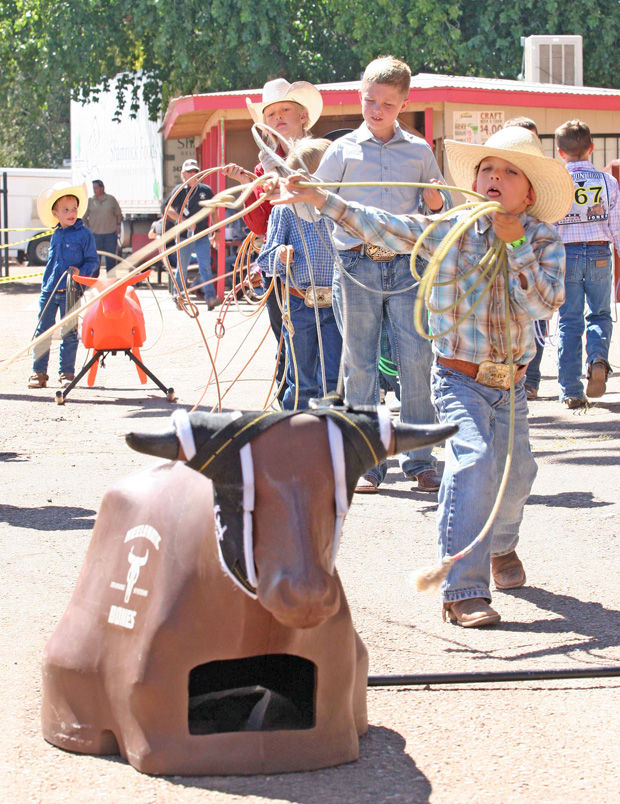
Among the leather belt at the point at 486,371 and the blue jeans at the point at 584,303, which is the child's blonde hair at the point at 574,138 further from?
the leather belt at the point at 486,371

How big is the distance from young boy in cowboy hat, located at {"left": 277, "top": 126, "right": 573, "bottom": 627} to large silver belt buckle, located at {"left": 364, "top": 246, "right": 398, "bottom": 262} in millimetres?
1402

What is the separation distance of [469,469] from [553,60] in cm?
2016

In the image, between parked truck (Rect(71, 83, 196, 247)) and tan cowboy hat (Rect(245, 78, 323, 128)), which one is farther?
parked truck (Rect(71, 83, 196, 247))

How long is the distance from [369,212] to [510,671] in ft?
5.46

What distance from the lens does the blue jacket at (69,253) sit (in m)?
10.6

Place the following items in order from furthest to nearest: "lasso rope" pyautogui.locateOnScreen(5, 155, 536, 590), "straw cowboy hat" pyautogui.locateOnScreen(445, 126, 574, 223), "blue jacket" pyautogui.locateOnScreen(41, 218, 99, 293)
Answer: "blue jacket" pyautogui.locateOnScreen(41, 218, 99, 293) < "straw cowboy hat" pyautogui.locateOnScreen(445, 126, 574, 223) < "lasso rope" pyautogui.locateOnScreen(5, 155, 536, 590)

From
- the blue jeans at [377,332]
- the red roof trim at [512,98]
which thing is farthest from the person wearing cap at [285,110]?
the red roof trim at [512,98]

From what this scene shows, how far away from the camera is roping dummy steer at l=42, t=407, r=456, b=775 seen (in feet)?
8.99

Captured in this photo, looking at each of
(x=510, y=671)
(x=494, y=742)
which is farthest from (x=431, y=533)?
(x=494, y=742)

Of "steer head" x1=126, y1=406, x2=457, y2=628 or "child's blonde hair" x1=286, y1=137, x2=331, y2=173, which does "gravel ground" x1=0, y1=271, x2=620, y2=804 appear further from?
"child's blonde hair" x1=286, y1=137, x2=331, y2=173

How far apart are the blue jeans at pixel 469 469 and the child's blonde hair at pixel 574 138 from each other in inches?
182

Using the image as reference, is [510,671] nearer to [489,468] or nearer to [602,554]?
[489,468]

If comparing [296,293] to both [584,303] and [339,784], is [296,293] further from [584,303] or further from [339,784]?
[339,784]

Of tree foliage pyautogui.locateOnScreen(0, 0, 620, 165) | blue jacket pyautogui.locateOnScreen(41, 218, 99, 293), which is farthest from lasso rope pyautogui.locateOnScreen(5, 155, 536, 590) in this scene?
tree foliage pyautogui.locateOnScreen(0, 0, 620, 165)
